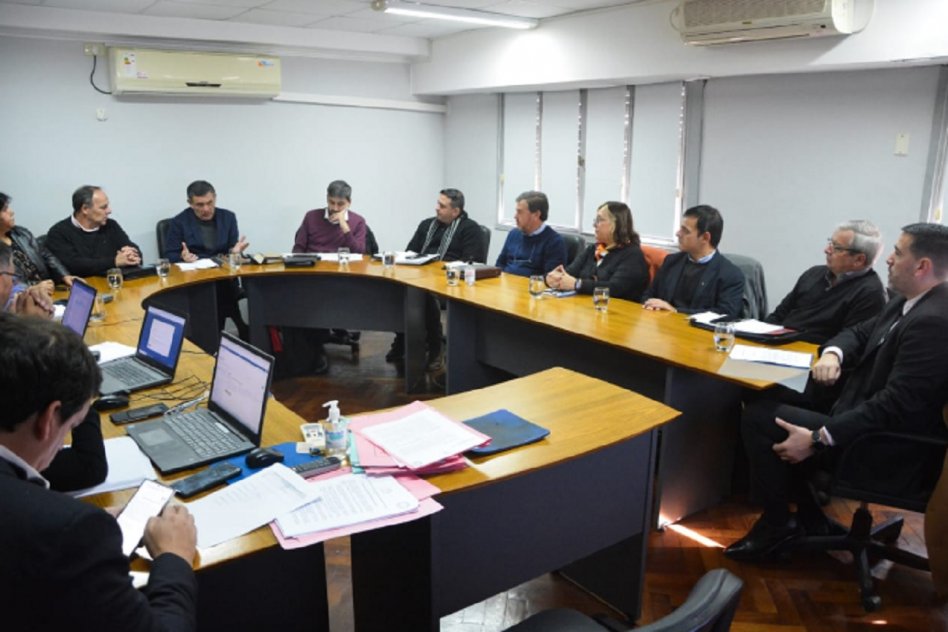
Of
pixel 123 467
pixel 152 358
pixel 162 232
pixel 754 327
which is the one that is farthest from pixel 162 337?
pixel 162 232

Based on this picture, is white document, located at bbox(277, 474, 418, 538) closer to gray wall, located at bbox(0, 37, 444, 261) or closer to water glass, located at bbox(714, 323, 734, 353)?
water glass, located at bbox(714, 323, 734, 353)

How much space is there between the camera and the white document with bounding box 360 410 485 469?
1.83m

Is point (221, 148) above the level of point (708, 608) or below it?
above

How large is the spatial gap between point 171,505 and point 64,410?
1.33 feet

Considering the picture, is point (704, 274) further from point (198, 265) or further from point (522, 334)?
point (198, 265)

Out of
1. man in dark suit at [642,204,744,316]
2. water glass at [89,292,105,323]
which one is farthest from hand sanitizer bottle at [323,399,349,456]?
man in dark suit at [642,204,744,316]

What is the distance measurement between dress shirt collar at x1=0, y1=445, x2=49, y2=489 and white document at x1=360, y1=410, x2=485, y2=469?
82 cm

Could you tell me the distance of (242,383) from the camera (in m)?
2.03

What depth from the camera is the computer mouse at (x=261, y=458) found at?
71.7 inches

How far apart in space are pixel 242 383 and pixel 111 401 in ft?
1.81

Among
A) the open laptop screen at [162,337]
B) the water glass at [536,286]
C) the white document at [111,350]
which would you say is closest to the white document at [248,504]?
the open laptop screen at [162,337]

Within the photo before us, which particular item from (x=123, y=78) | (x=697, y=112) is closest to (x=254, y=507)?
(x=697, y=112)

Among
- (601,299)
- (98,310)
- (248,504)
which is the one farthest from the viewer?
(601,299)

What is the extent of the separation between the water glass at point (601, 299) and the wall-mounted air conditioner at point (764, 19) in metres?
1.78
